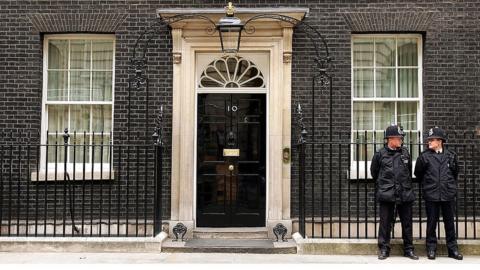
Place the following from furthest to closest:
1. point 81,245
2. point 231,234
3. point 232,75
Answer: point 232,75
point 231,234
point 81,245

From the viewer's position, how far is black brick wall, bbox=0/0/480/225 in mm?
9641

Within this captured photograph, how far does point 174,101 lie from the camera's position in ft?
31.4

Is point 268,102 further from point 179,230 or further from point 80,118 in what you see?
point 80,118

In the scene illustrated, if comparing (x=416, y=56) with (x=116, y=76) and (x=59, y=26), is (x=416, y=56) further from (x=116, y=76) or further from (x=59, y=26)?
(x=59, y=26)

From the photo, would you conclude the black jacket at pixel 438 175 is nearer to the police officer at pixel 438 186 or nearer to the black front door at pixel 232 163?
the police officer at pixel 438 186

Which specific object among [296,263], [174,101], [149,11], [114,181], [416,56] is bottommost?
[296,263]

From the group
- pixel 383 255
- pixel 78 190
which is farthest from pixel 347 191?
pixel 78 190

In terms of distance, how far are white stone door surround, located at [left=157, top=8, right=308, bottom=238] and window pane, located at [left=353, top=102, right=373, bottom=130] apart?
48.6 inches

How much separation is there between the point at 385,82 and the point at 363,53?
24.3 inches

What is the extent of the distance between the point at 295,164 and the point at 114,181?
2958mm

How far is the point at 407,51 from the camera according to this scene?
9984 millimetres

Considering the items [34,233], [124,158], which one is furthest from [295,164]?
[34,233]

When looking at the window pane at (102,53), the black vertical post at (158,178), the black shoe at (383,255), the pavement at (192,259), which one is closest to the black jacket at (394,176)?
the black shoe at (383,255)

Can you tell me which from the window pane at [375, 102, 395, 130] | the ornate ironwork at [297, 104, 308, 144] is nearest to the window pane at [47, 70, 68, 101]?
the ornate ironwork at [297, 104, 308, 144]
